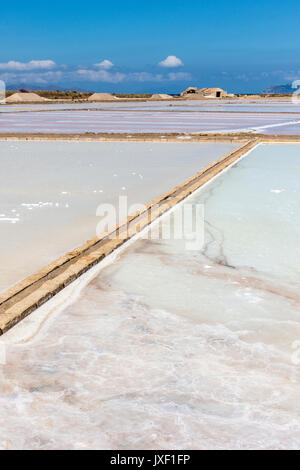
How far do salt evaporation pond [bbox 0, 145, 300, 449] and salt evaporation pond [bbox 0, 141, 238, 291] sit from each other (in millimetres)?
930

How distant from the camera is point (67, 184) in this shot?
30.6 feet

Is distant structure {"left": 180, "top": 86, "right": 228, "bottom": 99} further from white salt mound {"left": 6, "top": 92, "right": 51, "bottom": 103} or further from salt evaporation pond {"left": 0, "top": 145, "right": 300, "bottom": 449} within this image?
salt evaporation pond {"left": 0, "top": 145, "right": 300, "bottom": 449}

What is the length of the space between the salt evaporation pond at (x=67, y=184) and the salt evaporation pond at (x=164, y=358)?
36.6 inches

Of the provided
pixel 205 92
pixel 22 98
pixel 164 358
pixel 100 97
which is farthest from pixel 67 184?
pixel 205 92

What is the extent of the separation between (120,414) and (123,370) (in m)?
0.41

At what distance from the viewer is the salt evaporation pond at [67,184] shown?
18.0ft

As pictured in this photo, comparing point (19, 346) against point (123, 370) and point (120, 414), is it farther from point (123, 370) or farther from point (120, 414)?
point (120, 414)

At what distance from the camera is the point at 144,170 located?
11125 millimetres

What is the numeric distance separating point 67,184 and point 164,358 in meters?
6.48

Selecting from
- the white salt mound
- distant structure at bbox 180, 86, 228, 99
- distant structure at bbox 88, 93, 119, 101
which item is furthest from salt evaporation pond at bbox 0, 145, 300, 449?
distant structure at bbox 180, 86, 228, 99

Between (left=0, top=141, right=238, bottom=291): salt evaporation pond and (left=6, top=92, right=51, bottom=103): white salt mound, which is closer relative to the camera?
(left=0, top=141, right=238, bottom=291): salt evaporation pond

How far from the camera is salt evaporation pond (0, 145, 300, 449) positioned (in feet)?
8.35

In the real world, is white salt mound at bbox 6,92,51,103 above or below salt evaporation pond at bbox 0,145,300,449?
above

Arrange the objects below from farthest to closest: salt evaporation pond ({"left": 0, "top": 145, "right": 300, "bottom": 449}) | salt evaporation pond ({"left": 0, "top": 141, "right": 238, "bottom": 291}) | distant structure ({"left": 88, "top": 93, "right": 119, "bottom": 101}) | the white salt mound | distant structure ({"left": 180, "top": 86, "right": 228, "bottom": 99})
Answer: distant structure ({"left": 180, "top": 86, "right": 228, "bottom": 99})
distant structure ({"left": 88, "top": 93, "right": 119, "bottom": 101})
the white salt mound
salt evaporation pond ({"left": 0, "top": 141, "right": 238, "bottom": 291})
salt evaporation pond ({"left": 0, "top": 145, "right": 300, "bottom": 449})
